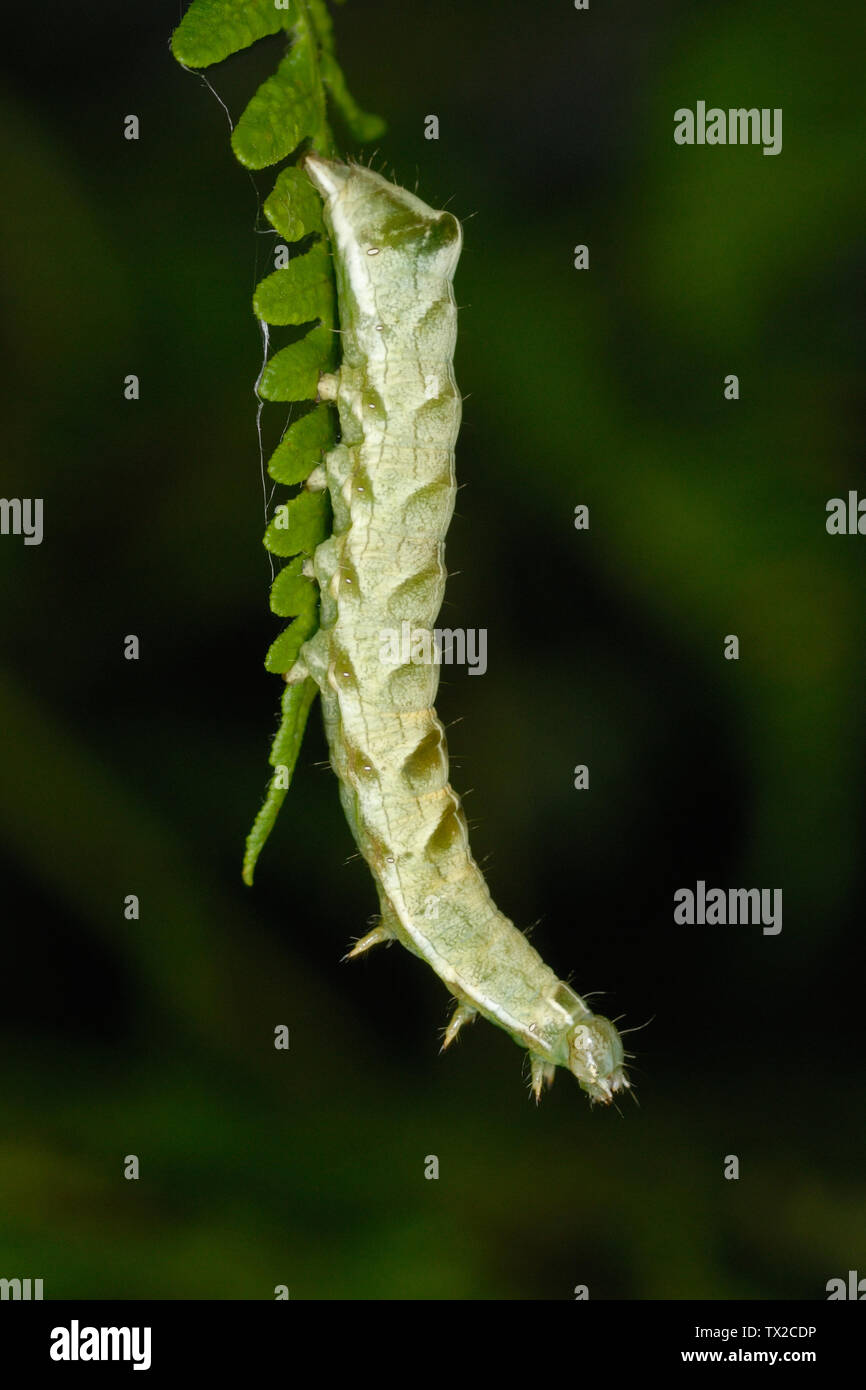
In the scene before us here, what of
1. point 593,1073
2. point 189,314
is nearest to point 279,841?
point 593,1073

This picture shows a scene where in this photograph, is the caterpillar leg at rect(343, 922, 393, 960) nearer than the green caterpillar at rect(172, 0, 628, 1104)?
No

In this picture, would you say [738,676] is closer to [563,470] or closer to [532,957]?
[563,470]

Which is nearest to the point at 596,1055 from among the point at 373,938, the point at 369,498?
the point at 373,938
